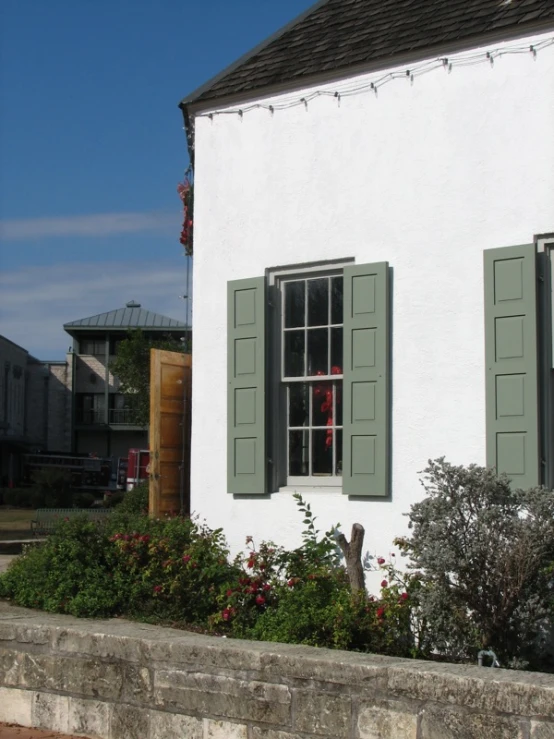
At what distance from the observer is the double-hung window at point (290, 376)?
8289mm

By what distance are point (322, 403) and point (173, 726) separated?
3.45 meters

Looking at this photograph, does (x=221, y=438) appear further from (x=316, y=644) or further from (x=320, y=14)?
(x=320, y=14)

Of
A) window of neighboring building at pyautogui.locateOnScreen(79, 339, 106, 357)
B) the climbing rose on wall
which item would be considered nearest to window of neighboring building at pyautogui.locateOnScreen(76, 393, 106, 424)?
window of neighboring building at pyautogui.locateOnScreen(79, 339, 106, 357)

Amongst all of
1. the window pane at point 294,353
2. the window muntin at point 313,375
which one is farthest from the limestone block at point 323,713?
the window pane at point 294,353

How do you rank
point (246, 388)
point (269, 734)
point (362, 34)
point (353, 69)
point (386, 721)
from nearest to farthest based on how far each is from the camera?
1. point (386, 721)
2. point (269, 734)
3. point (353, 69)
4. point (246, 388)
5. point (362, 34)

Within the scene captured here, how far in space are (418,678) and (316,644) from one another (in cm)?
168

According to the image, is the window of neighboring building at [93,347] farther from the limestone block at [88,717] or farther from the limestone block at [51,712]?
the limestone block at [88,717]

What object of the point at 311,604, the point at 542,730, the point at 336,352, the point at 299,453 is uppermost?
the point at 336,352

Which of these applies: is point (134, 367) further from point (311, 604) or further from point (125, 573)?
point (311, 604)

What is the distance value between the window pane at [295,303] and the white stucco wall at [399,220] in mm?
232

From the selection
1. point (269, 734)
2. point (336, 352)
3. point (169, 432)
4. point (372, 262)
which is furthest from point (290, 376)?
point (269, 734)

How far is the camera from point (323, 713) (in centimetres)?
501

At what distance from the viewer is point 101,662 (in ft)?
19.2

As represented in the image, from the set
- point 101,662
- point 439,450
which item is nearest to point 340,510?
point 439,450
